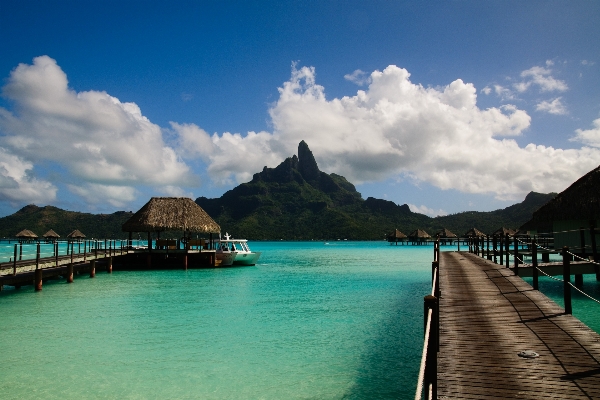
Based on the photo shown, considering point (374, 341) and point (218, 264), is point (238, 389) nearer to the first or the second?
point (374, 341)

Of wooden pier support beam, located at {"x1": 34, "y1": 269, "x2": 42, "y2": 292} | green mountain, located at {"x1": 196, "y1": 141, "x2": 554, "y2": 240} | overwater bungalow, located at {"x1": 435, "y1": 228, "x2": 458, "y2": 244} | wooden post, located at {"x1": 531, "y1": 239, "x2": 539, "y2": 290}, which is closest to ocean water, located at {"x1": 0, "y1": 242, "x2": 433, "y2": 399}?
wooden pier support beam, located at {"x1": 34, "y1": 269, "x2": 42, "y2": 292}

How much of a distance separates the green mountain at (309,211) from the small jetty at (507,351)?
331 feet

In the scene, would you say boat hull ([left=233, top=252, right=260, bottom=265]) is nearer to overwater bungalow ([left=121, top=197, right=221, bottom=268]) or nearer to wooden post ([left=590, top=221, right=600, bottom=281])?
overwater bungalow ([left=121, top=197, right=221, bottom=268])

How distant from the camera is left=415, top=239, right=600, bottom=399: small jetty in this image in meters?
4.16

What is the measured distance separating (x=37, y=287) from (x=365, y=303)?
14.6 meters

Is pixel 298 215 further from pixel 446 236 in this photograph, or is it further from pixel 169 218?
pixel 169 218

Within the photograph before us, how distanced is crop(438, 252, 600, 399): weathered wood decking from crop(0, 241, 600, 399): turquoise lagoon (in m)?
1.49

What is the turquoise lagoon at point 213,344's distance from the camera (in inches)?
287

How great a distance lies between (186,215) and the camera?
32.7 metres

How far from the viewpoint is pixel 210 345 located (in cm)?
983

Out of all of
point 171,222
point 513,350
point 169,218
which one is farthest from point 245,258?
point 513,350

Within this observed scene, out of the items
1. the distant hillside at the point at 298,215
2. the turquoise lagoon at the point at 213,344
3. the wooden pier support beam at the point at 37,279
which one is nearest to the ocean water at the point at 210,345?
the turquoise lagoon at the point at 213,344

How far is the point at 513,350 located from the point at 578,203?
54.6ft

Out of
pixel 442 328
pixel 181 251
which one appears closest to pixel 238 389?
pixel 442 328
